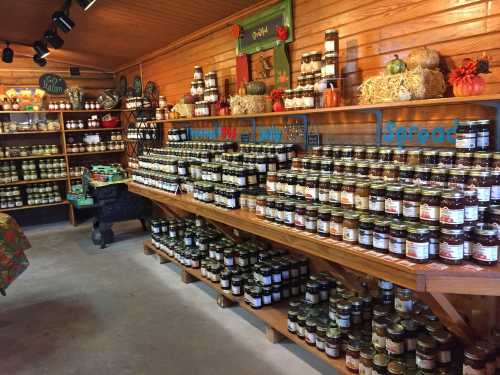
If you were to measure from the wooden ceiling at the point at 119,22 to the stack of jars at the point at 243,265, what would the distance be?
7.11ft

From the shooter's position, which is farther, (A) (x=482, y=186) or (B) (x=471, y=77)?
(B) (x=471, y=77)

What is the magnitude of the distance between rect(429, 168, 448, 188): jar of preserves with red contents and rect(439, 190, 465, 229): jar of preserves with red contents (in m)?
0.22

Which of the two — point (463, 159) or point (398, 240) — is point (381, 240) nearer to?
point (398, 240)

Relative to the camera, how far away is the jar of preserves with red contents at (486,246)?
1646mm

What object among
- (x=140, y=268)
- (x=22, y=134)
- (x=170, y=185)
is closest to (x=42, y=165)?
(x=22, y=134)

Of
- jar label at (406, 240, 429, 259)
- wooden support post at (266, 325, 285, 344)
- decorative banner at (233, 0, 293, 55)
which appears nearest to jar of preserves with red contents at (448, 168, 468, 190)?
jar label at (406, 240, 429, 259)

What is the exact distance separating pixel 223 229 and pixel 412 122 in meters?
1.97

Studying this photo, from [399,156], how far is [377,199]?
43 centimetres

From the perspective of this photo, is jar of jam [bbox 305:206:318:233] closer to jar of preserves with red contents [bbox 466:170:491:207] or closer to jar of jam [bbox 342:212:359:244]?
jar of jam [bbox 342:212:359:244]

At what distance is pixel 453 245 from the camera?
168 cm

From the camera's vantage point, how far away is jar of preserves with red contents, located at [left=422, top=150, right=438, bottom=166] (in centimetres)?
212

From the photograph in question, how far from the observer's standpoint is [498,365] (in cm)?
188

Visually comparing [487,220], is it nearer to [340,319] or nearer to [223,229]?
[340,319]

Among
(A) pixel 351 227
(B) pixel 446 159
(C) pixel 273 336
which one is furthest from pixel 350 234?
(C) pixel 273 336
